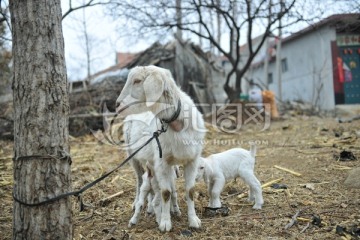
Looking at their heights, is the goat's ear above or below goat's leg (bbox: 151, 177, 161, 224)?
above

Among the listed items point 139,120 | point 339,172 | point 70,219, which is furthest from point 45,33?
point 339,172

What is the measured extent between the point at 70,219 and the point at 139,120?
1997mm

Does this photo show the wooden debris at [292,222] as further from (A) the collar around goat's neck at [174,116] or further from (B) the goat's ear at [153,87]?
(B) the goat's ear at [153,87]

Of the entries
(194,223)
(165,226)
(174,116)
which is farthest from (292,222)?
(174,116)

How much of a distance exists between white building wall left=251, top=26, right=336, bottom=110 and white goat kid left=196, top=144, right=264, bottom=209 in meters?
14.0

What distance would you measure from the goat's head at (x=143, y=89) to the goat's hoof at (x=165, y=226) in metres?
1.17

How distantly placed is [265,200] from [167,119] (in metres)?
1.81

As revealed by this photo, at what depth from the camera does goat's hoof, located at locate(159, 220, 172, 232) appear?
371 centimetres

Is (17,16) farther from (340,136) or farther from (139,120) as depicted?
(340,136)

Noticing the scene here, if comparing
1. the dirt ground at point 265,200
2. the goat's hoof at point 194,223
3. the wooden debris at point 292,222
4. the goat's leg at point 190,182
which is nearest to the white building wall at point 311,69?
the dirt ground at point 265,200

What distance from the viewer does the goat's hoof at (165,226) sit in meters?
3.71

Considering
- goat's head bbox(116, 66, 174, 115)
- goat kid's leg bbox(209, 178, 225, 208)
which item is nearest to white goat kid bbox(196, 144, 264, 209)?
goat kid's leg bbox(209, 178, 225, 208)

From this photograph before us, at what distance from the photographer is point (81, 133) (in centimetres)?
1234

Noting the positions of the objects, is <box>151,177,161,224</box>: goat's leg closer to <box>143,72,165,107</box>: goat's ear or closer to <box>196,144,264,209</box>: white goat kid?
<box>196,144,264,209</box>: white goat kid
